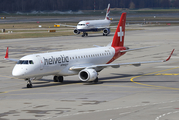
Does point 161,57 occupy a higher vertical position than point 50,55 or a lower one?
lower

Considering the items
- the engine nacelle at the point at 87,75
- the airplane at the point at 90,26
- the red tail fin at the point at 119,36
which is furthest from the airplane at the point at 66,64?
the airplane at the point at 90,26

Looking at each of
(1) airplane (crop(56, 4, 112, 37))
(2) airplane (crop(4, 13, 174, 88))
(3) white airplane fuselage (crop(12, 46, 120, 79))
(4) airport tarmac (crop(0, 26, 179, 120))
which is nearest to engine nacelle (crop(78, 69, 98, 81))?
(2) airplane (crop(4, 13, 174, 88))

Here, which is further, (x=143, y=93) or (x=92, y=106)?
(x=143, y=93)

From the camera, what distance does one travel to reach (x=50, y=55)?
39.8 m

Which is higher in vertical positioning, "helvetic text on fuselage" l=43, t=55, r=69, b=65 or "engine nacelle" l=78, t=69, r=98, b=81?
"helvetic text on fuselage" l=43, t=55, r=69, b=65

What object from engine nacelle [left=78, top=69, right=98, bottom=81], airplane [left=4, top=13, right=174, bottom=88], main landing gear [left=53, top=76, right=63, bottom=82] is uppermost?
airplane [left=4, top=13, right=174, bottom=88]

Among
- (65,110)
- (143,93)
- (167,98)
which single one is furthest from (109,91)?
(65,110)

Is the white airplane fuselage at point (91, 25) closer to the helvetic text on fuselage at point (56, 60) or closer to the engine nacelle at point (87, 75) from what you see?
the helvetic text on fuselage at point (56, 60)

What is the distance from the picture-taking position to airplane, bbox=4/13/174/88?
37634 millimetres

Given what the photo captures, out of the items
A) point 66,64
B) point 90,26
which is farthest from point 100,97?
point 90,26

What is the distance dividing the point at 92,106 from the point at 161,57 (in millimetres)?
40189

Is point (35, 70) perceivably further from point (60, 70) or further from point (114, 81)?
point (114, 81)

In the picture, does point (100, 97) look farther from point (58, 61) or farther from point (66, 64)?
point (66, 64)

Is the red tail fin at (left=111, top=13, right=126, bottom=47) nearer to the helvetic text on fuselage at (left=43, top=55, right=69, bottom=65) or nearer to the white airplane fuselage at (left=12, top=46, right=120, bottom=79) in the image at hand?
the white airplane fuselage at (left=12, top=46, right=120, bottom=79)
